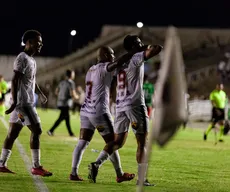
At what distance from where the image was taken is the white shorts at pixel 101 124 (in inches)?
416

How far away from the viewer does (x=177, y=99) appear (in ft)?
20.0

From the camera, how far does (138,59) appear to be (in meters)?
9.96

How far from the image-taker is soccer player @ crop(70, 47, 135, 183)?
1055cm

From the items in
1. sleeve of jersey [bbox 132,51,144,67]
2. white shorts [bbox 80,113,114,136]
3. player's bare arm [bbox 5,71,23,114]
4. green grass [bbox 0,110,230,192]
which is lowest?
green grass [bbox 0,110,230,192]

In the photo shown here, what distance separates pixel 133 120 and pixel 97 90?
2.50 ft

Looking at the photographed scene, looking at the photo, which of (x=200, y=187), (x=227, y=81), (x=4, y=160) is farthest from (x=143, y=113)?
(x=227, y=81)

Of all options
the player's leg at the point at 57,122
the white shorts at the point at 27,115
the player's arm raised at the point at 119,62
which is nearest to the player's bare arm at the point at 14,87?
the white shorts at the point at 27,115

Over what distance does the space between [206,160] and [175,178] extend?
4.04 metres

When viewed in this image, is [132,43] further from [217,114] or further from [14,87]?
[217,114]

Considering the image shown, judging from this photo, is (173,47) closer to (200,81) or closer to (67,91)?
(67,91)

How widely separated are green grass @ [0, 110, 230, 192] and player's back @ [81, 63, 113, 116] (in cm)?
105

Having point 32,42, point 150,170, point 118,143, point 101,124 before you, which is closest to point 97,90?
point 101,124

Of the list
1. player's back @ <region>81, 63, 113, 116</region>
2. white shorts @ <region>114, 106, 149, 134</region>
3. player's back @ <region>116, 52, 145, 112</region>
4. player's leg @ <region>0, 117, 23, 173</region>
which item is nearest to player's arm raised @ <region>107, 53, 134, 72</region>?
player's back @ <region>116, 52, 145, 112</region>

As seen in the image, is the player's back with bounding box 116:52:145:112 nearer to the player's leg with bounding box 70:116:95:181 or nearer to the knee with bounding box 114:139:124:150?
the knee with bounding box 114:139:124:150
